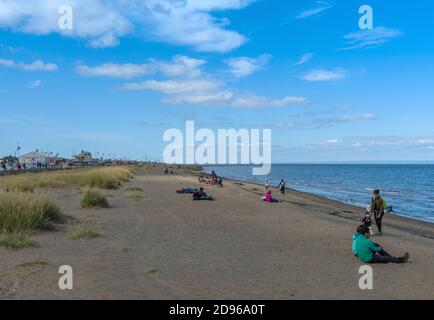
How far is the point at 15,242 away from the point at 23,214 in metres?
1.81

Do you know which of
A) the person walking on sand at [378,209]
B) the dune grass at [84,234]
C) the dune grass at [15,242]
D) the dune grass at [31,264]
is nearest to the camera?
the dune grass at [31,264]

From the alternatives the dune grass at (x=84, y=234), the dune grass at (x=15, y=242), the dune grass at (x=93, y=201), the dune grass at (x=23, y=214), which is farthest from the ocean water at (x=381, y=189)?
the dune grass at (x=15, y=242)

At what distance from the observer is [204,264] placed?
361 inches

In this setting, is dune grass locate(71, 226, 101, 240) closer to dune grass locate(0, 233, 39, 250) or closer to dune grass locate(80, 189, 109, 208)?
dune grass locate(0, 233, 39, 250)

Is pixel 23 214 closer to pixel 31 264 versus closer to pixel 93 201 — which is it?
pixel 31 264

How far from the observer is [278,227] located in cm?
1537

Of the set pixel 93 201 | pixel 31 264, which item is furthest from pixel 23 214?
pixel 93 201

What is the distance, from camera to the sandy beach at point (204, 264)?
284 inches

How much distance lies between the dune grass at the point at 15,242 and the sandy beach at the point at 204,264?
0.96 feet

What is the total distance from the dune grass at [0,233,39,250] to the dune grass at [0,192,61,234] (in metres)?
0.61

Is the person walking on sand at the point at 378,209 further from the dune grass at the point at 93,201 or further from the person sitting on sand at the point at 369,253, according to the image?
the dune grass at the point at 93,201
